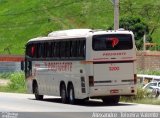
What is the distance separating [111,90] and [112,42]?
2.12 meters

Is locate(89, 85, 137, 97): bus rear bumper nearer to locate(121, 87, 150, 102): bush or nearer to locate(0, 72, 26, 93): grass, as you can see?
locate(121, 87, 150, 102): bush

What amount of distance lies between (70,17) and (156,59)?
55.3 metres

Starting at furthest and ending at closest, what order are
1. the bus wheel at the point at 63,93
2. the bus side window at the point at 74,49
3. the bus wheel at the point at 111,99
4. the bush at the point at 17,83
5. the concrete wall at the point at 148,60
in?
1. the concrete wall at the point at 148,60
2. the bush at the point at 17,83
3. the bus wheel at the point at 63,93
4. the bus wheel at the point at 111,99
5. the bus side window at the point at 74,49

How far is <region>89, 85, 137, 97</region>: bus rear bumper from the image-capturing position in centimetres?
3036

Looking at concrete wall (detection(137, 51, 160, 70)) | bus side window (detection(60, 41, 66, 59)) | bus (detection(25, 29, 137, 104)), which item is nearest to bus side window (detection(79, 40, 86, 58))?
bus (detection(25, 29, 137, 104))

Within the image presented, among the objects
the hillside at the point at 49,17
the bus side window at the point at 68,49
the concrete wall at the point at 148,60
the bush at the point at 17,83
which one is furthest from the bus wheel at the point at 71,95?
the hillside at the point at 49,17

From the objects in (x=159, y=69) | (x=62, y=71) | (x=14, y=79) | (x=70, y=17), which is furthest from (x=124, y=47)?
(x=70, y=17)

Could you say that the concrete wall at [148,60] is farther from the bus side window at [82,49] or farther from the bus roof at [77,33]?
the bus side window at [82,49]

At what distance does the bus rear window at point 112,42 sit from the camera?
3055cm

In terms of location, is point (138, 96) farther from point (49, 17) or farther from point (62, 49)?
point (49, 17)

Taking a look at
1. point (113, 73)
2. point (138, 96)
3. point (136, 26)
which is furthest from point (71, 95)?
point (136, 26)

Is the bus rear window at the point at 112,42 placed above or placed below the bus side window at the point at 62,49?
above

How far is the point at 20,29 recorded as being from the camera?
130 m

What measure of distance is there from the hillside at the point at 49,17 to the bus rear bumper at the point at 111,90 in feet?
270
